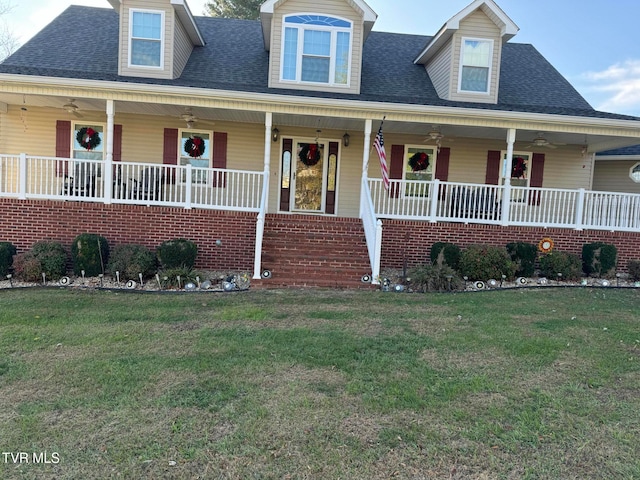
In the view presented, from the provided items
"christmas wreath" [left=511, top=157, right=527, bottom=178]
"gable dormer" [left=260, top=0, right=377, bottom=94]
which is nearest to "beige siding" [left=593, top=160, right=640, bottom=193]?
"christmas wreath" [left=511, top=157, right=527, bottom=178]

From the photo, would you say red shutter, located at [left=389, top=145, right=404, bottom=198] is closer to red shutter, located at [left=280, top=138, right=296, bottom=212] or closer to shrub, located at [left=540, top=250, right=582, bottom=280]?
red shutter, located at [left=280, top=138, right=296, bottom=212]

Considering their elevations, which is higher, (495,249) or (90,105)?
(90,105)

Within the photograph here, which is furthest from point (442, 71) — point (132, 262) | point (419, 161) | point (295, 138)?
point (132, 262)

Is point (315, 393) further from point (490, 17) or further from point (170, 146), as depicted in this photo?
point (490, 17)

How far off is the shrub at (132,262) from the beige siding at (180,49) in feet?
17.0

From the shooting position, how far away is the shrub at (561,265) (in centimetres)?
869

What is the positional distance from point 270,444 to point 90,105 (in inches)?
412

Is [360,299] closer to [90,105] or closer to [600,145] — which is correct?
[90,105]

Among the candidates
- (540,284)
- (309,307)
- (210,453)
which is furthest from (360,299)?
(210,453)

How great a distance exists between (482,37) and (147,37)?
8518mm

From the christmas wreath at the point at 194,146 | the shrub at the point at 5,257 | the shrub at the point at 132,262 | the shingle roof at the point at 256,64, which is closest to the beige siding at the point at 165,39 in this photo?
the shingle roof at the point at 256,64

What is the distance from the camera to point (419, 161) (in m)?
11.9

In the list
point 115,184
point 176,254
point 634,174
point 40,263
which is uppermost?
point 634,174

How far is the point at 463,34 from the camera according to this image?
11.1m
